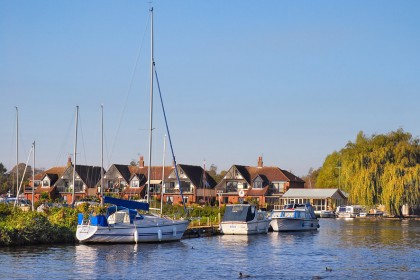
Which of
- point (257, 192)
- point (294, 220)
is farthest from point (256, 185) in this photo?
point (294, 220)

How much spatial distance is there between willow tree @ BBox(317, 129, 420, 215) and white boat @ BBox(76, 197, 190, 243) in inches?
2015

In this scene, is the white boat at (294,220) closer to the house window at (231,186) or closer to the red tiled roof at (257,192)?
the red tiled roof at (257,192)

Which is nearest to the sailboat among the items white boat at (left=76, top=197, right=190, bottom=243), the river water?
white boat at (left=76, top=197, right=190, bottom=243)

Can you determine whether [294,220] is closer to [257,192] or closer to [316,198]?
[316,198]

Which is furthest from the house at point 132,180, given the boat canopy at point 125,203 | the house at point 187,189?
the boat canopy at point 125,203

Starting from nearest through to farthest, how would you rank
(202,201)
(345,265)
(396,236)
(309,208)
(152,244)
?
(345,265), (152,244), (396,236), (309,208), (202,201)

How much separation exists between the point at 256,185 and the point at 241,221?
2463 inches

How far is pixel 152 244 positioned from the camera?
165 ft

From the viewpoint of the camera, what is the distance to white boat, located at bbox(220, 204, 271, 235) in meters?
62.2

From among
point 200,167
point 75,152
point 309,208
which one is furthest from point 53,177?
point 309,208

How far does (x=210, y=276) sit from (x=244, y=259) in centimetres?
808

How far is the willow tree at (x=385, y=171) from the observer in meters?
95.4

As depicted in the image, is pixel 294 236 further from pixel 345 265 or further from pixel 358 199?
pixel 358 199

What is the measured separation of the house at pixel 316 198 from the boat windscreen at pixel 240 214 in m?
55.9
